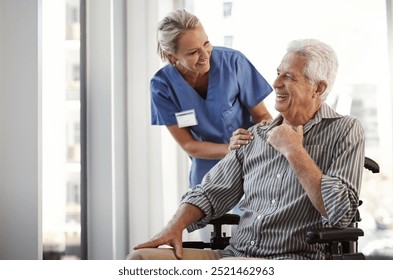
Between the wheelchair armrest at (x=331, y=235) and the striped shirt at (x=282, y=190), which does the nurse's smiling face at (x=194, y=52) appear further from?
the wheelchair armrest at (x=331, y=235)

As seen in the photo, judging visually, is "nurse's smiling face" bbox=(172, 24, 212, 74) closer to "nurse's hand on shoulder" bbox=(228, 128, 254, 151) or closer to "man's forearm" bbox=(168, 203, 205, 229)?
"nurse's hand on shoulder" bbox=(228, 128, 254, 151)

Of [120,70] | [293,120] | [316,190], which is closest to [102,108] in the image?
[120,70]

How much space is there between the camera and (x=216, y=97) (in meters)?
1.93

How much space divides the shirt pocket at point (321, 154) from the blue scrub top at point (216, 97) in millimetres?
544

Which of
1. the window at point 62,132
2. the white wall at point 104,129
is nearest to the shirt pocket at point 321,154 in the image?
the white wall at point 104,129

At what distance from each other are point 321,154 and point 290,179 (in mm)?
91

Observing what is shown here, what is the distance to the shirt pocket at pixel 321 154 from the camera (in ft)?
4.57

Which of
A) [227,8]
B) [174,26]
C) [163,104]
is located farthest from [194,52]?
[227,8]

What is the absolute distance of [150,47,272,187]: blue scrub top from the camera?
1929 millimetres

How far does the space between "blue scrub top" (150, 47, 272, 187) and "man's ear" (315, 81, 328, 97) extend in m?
0.49

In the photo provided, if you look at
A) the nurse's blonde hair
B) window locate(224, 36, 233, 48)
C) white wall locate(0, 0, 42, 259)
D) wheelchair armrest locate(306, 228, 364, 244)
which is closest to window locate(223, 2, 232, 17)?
window locate(224, 36, 233, 48)

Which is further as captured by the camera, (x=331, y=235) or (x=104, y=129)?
(x=104, y=129)

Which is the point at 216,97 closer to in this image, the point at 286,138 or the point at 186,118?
the point at 186,118

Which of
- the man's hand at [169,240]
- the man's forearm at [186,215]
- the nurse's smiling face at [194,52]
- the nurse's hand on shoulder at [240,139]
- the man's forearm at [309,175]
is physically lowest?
the man's hand at [169,240]
